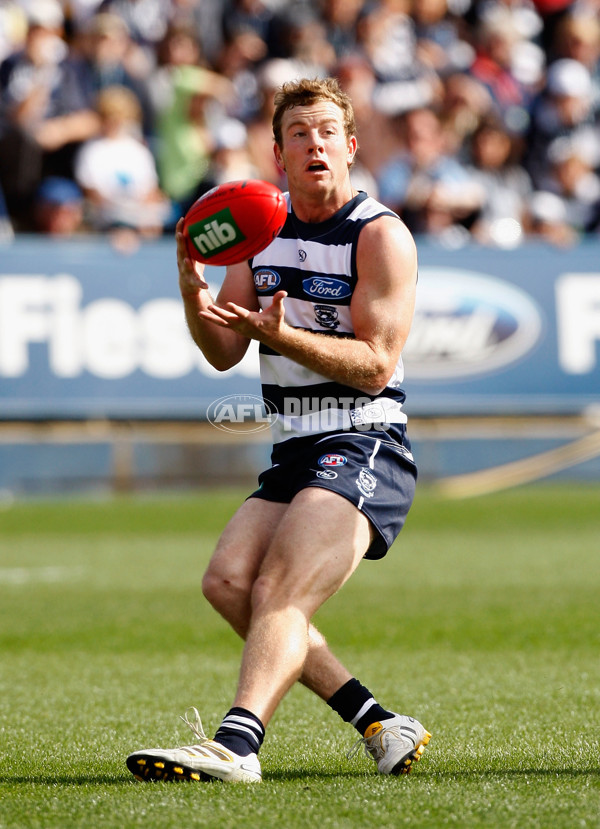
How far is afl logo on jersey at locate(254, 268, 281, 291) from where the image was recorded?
432 centimetres

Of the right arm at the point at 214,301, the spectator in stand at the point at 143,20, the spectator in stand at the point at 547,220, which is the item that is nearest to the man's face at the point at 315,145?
the right arm at the point at 214,301

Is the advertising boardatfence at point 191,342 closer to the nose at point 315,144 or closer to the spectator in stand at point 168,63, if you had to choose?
the spectator in stand at point 168,63

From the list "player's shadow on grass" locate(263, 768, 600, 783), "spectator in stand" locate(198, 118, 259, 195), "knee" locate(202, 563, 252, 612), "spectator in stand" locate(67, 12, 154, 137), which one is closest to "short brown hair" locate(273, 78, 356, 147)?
"knee" locate(202, 563, 252, 612)

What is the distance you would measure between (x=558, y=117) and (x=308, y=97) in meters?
13.7

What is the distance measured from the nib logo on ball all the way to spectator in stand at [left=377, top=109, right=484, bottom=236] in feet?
36.9

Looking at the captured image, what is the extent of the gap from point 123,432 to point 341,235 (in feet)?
33.0

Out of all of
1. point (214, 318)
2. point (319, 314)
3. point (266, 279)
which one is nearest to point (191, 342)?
point (266, 279)

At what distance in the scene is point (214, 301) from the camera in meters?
4.21

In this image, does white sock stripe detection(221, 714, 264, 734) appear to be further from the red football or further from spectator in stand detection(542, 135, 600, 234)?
spectator in stand detection(542, 135, 600, 234)

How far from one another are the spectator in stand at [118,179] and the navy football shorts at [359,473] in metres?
10.5

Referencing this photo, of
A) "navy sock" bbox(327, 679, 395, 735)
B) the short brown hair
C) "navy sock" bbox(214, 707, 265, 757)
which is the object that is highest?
the short brown hair

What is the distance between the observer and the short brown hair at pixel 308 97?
421 cm

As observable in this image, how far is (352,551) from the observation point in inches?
158

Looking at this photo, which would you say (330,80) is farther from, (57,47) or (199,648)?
(57,47)
